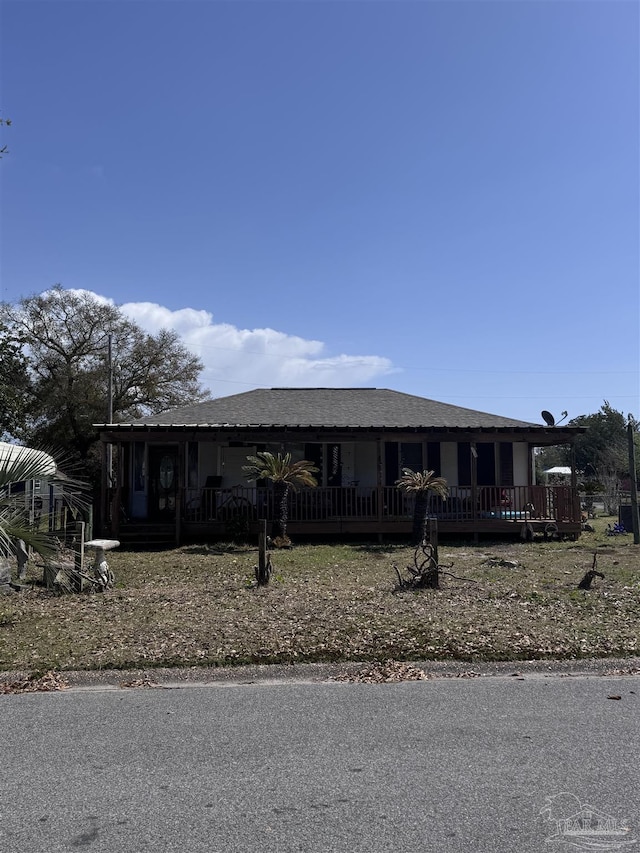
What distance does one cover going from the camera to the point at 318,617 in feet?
26.4

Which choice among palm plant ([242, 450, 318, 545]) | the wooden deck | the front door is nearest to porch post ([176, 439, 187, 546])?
the wooden deck

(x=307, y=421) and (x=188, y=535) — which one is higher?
(x=307, y=421)

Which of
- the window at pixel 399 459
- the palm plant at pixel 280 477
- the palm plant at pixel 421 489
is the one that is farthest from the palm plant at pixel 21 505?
the window at pixel 399 459

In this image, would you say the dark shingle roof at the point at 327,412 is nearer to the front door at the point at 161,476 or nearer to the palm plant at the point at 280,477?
the front door at the point at 161,476

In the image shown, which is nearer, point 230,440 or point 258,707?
point 258,707

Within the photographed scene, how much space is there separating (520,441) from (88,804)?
1596 cm

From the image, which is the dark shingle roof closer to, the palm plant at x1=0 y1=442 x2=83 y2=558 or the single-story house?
the single-story house

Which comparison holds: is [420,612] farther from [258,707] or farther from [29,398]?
[29,398]

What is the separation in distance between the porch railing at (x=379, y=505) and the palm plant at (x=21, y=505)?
343 inches

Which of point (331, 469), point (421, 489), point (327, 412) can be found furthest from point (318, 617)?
point (327, 412)

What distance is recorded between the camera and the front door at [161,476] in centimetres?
1920

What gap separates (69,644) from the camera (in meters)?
6.97

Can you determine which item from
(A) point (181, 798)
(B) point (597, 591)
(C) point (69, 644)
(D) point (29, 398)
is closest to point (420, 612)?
(B) point (597, 591)

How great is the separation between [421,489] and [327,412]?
5819 millimetres
